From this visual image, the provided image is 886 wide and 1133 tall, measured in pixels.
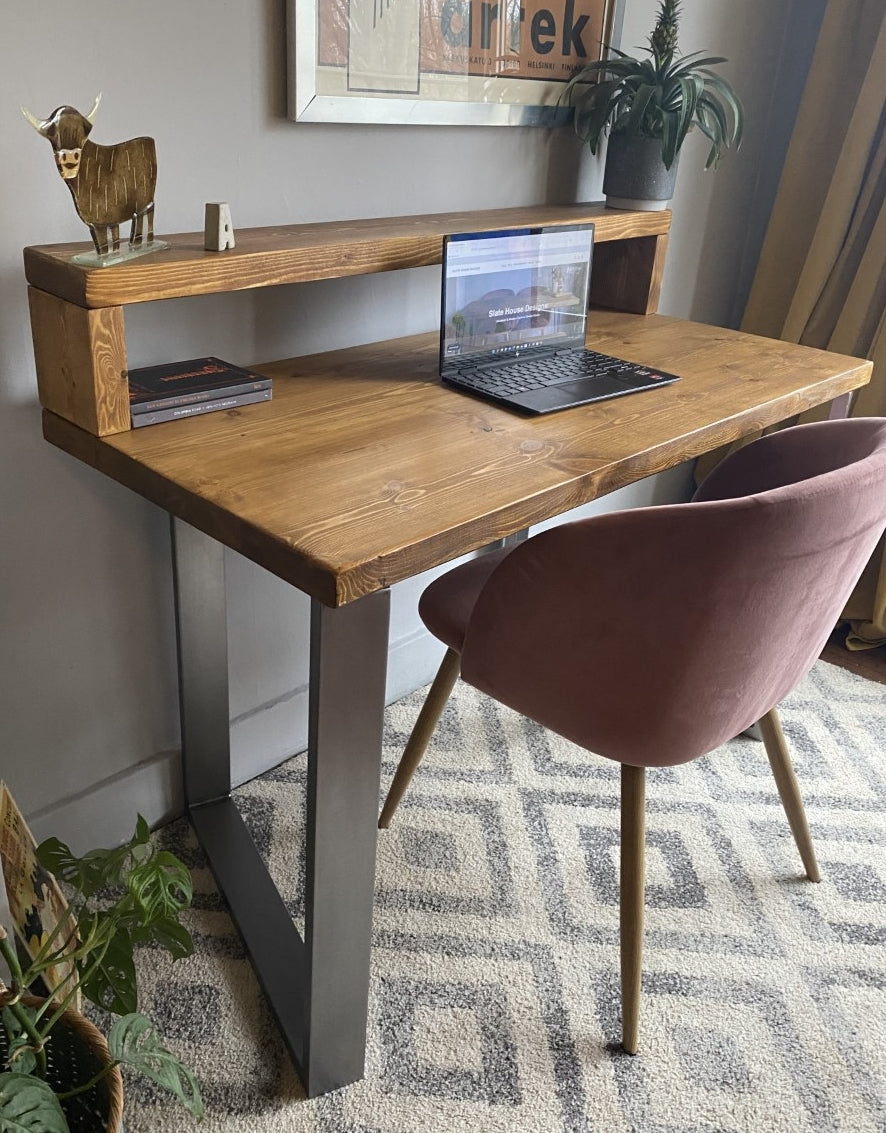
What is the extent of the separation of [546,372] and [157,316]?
0.56 m

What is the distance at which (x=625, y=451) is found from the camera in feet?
3.92

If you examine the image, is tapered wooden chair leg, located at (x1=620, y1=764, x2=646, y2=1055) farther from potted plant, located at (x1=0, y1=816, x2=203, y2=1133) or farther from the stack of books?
the stack of books

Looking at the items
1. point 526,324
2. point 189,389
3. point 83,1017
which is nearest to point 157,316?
point 189,389

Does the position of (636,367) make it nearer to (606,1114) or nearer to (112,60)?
(112,60)

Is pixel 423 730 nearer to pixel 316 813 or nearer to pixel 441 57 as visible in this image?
pixel 316 813

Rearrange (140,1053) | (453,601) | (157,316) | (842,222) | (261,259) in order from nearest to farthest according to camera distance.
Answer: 1. (140,1053)
2. (261,259)
3. (157,316)
4. (453,601)
5. (842,222)

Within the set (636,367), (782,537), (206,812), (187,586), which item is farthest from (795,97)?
(206,812)

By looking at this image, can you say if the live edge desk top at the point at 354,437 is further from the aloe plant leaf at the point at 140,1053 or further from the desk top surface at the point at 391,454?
the aloe plant leaf at the point at 140,1053

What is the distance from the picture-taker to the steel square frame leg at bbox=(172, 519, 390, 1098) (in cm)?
103

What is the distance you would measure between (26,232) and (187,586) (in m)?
0.54

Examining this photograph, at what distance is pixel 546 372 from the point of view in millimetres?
1450

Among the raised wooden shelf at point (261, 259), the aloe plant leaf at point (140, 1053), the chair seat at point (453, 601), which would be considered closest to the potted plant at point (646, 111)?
the raised wooden shelf at point (261, 259)

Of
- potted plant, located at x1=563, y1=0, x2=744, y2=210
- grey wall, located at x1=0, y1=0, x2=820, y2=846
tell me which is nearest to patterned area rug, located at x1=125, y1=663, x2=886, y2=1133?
grey wall, located at x1=0, y1=0, x2=820, y2=846

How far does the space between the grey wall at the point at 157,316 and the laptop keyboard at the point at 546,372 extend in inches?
11.0
